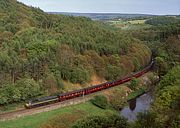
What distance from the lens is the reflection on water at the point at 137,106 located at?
68.0 m


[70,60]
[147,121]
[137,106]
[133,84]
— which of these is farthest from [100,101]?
[147,121]

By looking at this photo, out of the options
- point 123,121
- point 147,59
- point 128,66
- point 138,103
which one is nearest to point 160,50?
point 147,59

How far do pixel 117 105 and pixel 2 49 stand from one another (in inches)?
1168

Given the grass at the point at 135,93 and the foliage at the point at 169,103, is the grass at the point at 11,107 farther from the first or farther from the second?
the grass at the point at 135,93

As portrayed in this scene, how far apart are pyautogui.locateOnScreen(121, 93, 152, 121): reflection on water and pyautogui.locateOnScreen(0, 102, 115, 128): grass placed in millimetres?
6609

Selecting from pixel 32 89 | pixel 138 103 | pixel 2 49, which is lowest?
pixel 138 103

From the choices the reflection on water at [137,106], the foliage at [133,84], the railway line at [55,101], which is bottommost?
the reflection on water at [137,106]

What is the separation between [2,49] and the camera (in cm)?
7388

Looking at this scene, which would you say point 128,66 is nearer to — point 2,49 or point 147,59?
point 147,59

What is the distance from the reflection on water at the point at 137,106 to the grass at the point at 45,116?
6.61m

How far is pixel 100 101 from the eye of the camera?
221ft

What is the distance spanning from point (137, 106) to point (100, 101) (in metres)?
11.8

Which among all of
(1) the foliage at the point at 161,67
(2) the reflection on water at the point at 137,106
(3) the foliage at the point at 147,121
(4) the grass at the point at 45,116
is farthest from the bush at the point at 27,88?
(1) the foliage at the point at 161,67

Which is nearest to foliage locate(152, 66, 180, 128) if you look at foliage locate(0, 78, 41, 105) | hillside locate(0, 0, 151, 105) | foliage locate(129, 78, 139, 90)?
foliage locate(129, 78, 139, 90)
